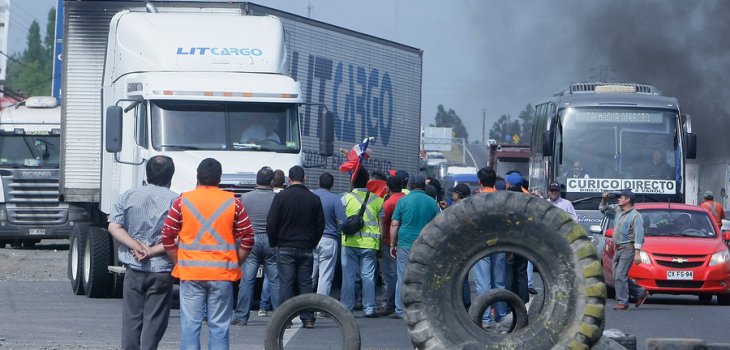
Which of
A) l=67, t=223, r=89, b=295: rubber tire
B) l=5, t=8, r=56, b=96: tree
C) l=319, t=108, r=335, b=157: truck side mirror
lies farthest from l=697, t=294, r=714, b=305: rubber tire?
l=5, t=8, r=56, b=96: tree

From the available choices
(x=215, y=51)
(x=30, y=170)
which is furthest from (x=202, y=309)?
(x=30, y=170)

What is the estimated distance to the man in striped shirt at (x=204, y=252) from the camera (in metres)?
9.48

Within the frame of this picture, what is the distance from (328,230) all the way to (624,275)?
445 cm

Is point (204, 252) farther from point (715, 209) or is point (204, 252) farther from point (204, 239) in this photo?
point (715, 209)

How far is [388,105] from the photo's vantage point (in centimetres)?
2380

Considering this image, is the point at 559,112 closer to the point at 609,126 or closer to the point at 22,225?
the point at 609,126

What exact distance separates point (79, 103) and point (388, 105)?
22.9 feet

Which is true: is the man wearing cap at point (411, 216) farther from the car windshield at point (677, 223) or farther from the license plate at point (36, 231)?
the license plate at point (36, 231)

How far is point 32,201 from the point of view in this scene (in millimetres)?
29578

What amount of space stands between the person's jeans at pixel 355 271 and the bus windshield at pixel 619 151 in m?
9.75

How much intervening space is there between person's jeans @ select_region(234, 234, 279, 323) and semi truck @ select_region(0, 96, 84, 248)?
15.3 m

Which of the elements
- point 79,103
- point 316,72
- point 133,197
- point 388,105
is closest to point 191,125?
point 79,103

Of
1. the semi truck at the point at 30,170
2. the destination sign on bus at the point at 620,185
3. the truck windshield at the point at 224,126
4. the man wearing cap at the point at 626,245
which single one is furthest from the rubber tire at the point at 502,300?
the semi truck at the point at 30,170

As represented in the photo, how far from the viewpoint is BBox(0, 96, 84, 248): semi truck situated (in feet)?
96.0
